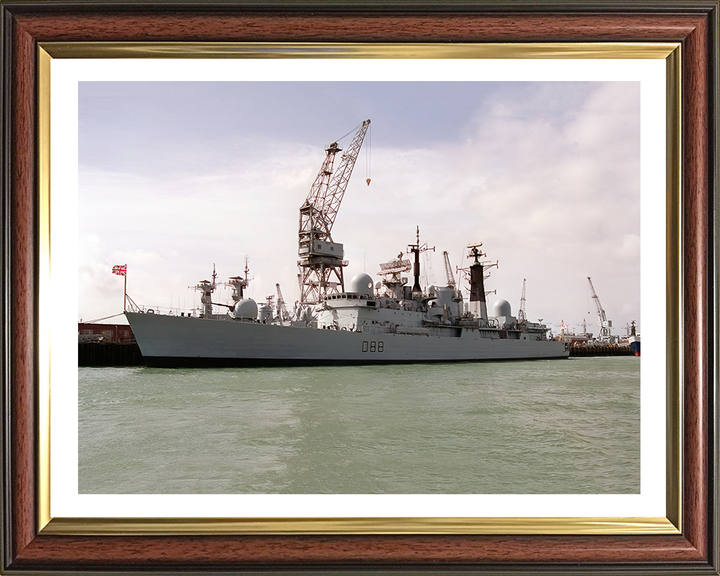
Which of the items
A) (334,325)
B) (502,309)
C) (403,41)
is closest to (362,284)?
(334,325)

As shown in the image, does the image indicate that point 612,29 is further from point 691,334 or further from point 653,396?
point 653,396

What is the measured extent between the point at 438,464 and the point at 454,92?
3719 millimetres

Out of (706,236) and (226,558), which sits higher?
(706,236)

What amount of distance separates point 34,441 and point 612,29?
11.2ft

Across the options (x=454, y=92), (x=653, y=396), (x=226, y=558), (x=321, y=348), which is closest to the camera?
(x=226, y=558)

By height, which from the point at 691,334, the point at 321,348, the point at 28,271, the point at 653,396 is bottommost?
the point at 321,348

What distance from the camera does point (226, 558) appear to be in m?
1.95

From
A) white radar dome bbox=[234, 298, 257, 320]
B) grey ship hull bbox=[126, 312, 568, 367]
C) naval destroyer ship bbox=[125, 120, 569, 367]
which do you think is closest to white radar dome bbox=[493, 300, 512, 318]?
naval destroyer ship bbox=[125, 120, 569, 367]

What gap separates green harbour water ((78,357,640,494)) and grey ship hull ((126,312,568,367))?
19.4 feet

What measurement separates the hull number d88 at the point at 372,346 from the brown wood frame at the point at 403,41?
22562mm

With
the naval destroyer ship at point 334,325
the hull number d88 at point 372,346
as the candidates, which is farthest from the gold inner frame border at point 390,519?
the hull number d88 at point 372,346

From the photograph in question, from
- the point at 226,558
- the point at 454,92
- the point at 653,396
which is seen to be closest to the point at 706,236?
the point at 653,396

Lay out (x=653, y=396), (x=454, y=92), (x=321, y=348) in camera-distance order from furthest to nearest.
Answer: (x=321, y=348), (x=454, y=92), (x=653, y=396)

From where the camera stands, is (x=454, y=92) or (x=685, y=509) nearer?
(x=685, y=509)
